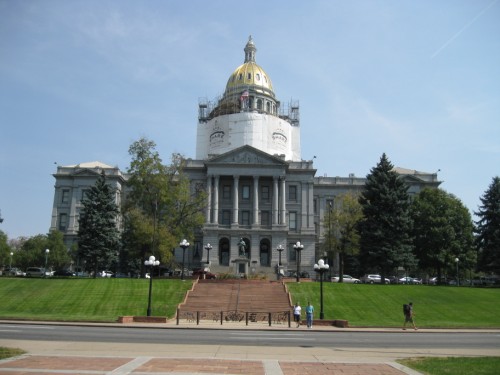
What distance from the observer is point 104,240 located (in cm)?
5612

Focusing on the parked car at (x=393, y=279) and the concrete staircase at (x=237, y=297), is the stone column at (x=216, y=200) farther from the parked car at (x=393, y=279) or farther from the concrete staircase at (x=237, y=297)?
the parked car at (x=393, y=279)

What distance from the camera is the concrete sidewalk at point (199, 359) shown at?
12461mm

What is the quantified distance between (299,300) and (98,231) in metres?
27.4

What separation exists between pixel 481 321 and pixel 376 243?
20602 mm

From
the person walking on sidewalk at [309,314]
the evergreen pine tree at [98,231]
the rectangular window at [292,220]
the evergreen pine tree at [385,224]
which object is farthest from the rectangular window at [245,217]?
the person walking on sidewalk at [309,314]

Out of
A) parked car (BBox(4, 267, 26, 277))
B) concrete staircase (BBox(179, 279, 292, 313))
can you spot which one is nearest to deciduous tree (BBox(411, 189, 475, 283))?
concrete staircase (BBox(179, 279, 292, 313))

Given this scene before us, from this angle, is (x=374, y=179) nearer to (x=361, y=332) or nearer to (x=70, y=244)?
(x=361, y=332)

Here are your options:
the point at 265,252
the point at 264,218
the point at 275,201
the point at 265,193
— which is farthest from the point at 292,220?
the point at 265,252

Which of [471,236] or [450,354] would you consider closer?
[450,354]

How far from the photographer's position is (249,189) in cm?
7806

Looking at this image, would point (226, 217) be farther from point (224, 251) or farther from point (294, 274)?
point (294, 274)

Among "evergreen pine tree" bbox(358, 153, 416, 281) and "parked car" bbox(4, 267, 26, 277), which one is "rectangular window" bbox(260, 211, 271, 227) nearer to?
"evergreen pine tree" bbox(358, 153, 416, 281)

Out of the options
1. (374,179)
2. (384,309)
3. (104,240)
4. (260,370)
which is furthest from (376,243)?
(260,370)

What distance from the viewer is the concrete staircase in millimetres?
38500
